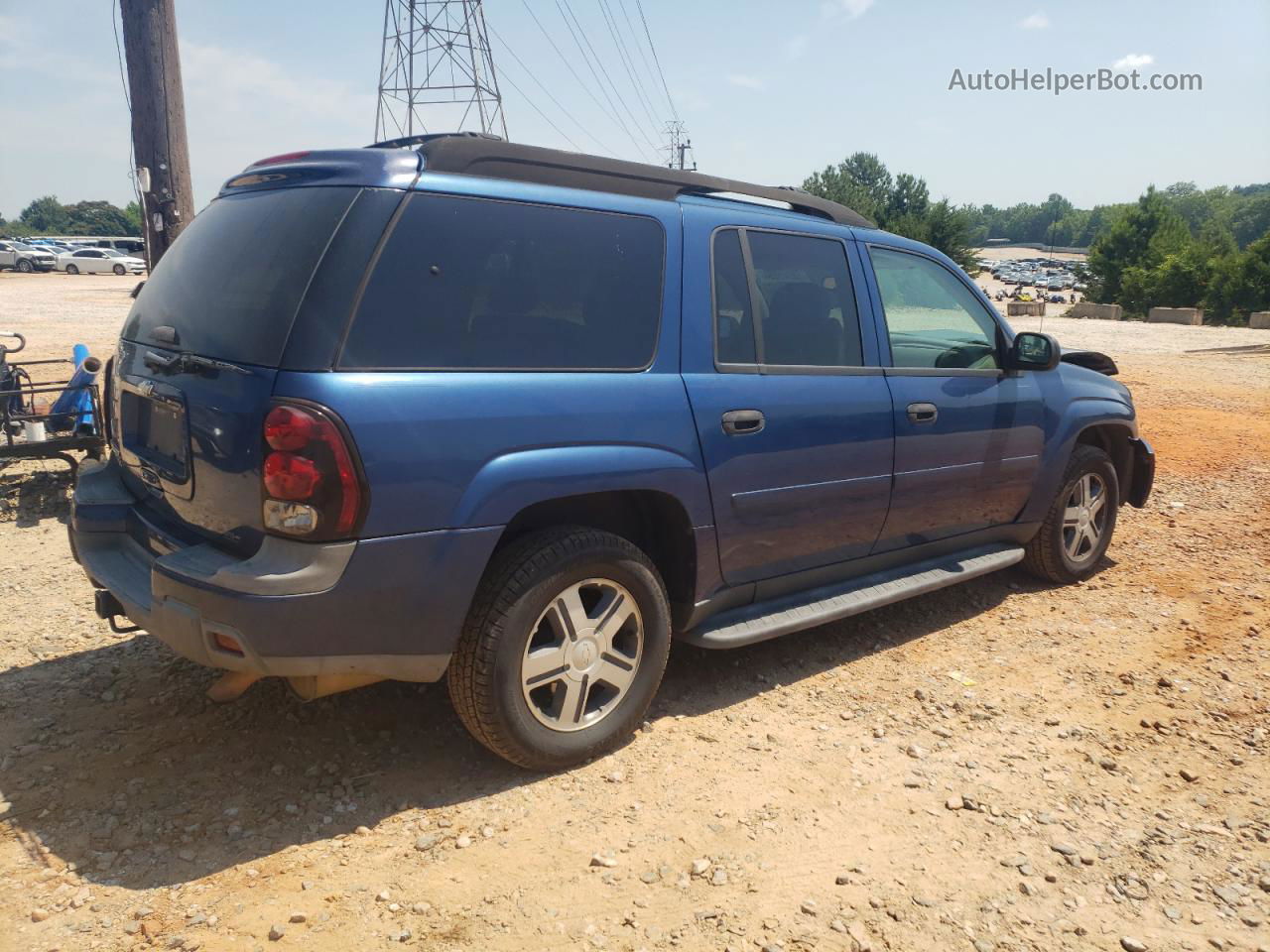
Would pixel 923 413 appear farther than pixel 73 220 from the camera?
No

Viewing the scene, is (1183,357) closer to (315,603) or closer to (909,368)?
(909,368)

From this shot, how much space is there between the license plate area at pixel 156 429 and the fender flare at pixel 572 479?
0.92 metres

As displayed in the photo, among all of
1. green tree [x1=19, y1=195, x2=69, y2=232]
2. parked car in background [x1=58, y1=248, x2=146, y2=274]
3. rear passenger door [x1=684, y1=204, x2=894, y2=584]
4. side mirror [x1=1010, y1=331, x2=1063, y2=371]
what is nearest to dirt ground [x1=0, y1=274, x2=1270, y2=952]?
rear passenger door [x1=684, y1=204, x2=894, y2=584]

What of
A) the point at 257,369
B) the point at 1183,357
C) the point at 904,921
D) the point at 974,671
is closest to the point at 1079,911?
the point at 904,921

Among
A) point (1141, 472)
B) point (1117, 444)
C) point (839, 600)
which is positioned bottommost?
point (839, 600)

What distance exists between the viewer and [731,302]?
3711 millimetres

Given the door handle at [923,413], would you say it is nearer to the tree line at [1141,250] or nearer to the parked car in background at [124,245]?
the tree line at [1141,250]

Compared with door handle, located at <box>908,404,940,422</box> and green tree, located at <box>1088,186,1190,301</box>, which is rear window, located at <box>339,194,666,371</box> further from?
green tree, located at <box>1088,186,1190,301</box>

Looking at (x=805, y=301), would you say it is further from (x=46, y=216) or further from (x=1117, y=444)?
(x=46, y=216)

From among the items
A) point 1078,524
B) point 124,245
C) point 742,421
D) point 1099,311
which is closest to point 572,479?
point 742,421

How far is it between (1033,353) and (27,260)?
54.8 m

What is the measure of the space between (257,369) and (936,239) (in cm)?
5243

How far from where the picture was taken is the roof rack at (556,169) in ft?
9.91

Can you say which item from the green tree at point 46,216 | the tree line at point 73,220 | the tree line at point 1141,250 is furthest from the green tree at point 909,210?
the green tree at point 46,216
